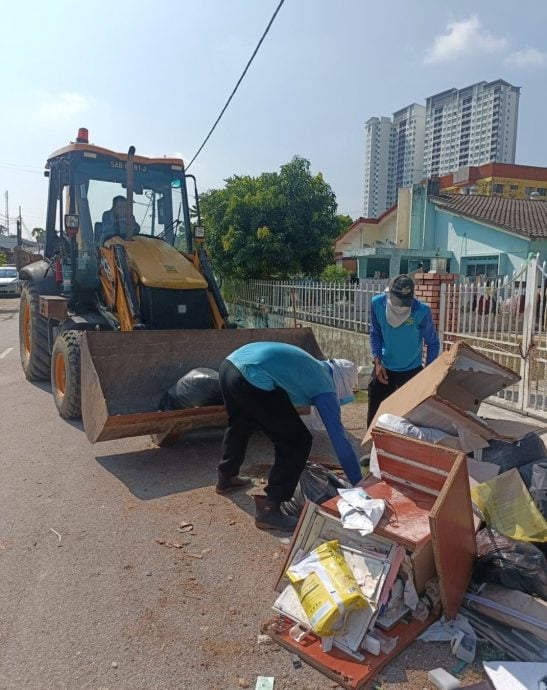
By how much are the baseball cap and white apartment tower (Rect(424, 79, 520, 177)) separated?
5662 centimetres

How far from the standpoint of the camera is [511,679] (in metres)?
2.21

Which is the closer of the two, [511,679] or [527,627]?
[511,679]

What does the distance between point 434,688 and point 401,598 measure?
0.41 meters

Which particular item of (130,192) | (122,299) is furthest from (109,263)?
(130,192)

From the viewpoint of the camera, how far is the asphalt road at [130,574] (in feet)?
7.72

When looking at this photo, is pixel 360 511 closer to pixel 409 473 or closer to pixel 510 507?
pixel 409 473

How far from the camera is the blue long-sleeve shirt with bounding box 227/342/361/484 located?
3.36 m

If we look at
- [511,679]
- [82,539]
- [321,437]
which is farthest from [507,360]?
[82,539]

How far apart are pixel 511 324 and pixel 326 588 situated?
4.53 m

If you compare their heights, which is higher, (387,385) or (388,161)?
(388,161)

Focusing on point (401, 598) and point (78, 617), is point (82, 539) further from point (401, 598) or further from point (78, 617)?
point (401, 598)

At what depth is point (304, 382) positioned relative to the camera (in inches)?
135

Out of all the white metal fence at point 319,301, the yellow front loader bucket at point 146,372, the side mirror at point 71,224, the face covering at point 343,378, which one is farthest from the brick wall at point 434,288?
the side mirror at point 71,224

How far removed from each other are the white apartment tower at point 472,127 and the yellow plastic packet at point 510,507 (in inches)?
2287
